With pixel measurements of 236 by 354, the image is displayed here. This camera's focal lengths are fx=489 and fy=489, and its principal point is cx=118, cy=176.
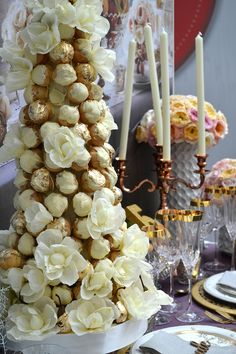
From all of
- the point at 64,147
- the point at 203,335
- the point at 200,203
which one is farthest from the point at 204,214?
the point at 64,147

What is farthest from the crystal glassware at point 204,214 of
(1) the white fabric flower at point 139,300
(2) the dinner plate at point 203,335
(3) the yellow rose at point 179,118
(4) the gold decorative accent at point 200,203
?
(1) the white fabric flower at point 139,300

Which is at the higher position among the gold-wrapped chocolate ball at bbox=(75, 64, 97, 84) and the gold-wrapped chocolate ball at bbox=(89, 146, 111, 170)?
the gold-wrapped chocolate ball at bbox=(75, 64, 97, 84)

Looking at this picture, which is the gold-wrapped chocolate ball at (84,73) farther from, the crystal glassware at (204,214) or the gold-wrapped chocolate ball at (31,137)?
the crystal glassware at (204,214)

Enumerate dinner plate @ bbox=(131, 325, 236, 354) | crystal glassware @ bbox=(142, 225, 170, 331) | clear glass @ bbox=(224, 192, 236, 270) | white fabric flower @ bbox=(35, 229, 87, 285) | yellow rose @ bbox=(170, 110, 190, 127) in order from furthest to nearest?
yellow rose @ bbox=(170, 110, 190, 127), clear glass @ bbox=(224, 192, 236, 270), crystal glassware @ bbox=(142, 225, 170, 331), dinner plate @ bbox=(131, 325, 236, 354), white fabric flower @ bbox=(35, 229, 87, 285)

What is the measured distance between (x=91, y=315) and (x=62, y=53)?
0.37 metres

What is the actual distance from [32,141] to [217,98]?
1.54 m

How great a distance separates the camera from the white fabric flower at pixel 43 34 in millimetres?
689

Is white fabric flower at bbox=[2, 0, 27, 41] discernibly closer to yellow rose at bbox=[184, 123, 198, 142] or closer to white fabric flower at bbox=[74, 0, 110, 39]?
white fabric flower at bbox=[74, 0, 110, 39]

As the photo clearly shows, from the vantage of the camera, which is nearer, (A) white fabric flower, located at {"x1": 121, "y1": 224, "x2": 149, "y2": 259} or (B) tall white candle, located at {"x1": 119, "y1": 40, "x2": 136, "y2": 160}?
(A) white fabric flower, located at {"x1": 121, "y1": 224, "x2": 149, "y2": 259}

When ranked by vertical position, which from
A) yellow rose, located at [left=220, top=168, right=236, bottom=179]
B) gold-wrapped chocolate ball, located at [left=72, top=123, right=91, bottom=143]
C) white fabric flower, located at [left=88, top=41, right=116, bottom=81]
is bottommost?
yellow rose, located at [left=220, top=168, right=236, bottom=179]

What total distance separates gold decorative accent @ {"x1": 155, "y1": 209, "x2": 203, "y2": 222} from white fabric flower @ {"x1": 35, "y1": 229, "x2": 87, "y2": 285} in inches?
14.4

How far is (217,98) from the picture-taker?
6.95 ft

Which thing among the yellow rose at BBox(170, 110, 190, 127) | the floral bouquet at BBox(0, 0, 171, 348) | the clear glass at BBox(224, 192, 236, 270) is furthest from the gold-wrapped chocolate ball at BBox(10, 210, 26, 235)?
the yellow rose at BBox(170, 110, 190, 127)

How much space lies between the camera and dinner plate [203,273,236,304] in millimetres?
1048
